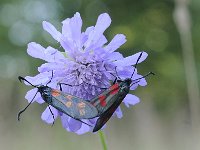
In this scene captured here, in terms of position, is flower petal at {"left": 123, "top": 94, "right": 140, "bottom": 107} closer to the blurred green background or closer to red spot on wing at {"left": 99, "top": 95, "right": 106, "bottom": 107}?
red spot on wing at {"left": 99, "top": 95, "right": 106, "bottom": 107}

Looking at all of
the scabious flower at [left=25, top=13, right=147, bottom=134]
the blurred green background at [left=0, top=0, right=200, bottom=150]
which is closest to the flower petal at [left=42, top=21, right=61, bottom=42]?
the scabious flower at [left=25, top=13, right=147, bottom=134]

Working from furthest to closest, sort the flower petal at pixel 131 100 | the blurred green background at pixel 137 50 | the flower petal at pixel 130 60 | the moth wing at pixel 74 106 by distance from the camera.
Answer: the blurred green background at pixel 137 50 → the flower petal at pixel 131 100 → the flower petal at pixel 130 60 → the moth wing at pixel 74 106

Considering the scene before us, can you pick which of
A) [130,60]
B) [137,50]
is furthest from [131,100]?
[137,50]

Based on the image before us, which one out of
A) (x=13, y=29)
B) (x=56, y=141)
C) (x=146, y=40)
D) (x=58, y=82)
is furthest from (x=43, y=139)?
(x=13, y=29)

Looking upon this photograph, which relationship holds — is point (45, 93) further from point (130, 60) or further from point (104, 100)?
point (130, 60)

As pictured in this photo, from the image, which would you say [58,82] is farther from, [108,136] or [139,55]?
[108,136]

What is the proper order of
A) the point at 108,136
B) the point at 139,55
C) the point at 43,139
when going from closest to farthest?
the point at 139,55 < the point at 43,139 < the point at 108,136

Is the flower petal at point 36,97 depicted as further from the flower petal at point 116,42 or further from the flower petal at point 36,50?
the flower petal at point 116,42

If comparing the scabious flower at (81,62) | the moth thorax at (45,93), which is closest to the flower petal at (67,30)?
the scabious flower at (81,62)
